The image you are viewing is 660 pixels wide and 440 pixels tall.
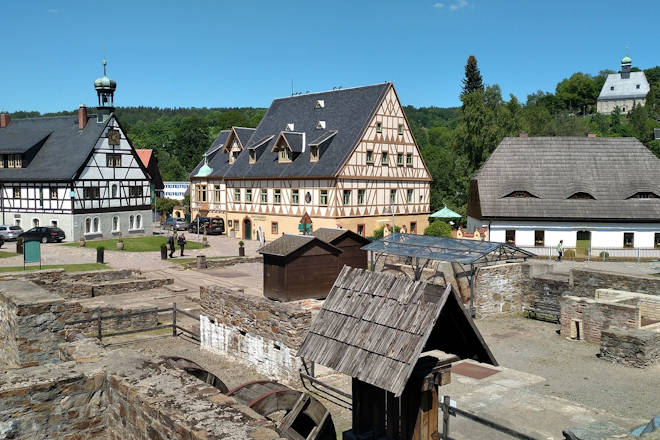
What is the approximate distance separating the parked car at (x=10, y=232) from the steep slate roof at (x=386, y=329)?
38197mm

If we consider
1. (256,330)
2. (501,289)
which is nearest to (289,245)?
(501,289)

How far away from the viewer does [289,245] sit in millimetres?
23625

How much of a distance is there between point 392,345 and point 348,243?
1980 cm

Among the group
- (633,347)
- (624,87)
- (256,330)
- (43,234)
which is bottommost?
(633,347)

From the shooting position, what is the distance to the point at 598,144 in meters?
41.7

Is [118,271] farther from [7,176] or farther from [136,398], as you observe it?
[7,176]

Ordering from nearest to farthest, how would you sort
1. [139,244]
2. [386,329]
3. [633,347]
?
[386,329] < [633,347] < [139,244]

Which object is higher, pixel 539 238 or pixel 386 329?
pixel 386 329

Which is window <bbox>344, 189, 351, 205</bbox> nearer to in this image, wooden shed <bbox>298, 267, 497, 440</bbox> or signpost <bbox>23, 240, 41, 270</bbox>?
signpost <bbox>23, 240, 41, 270</bbox>

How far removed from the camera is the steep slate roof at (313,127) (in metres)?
44.1

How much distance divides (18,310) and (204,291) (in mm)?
5130

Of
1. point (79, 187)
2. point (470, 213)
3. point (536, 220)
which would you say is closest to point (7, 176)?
point (79, 187)

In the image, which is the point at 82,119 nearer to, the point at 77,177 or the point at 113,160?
the point at 113,160

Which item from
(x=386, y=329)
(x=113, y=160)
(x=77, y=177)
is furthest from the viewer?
(x=113, y=160)
